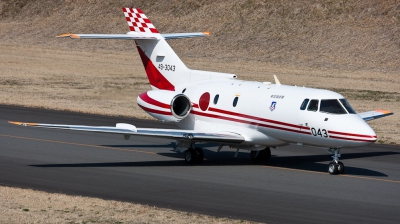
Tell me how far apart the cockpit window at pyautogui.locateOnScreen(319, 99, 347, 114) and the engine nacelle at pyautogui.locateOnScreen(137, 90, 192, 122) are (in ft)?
15.7

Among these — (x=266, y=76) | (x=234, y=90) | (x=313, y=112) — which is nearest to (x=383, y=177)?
(x=313, y=112)

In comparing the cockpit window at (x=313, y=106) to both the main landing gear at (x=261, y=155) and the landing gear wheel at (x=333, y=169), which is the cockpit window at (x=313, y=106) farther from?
the main landing gear at (x=261, y=155)

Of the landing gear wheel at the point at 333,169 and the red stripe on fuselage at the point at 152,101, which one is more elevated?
the red stripe on fuselage at the point at 152,101

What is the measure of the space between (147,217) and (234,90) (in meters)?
8.93

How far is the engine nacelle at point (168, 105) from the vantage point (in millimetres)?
24719

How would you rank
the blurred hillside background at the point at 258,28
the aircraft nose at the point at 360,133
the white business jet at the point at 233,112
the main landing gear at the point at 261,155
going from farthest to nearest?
the blurred hillside background at the point at 258,28 → the main landing gear at the point at 261,155 → the white business jet at the point at 233,112 → the aircraft nose at the point at 360,133

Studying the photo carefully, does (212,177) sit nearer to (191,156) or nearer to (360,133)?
(191,156)

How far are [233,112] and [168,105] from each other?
2.38 metres

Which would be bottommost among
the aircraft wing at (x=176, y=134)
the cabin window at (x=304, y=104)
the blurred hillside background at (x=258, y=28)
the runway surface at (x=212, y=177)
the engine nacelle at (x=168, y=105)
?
the runway surface at (x=212, y=177)

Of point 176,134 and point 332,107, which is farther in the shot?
point 176,134

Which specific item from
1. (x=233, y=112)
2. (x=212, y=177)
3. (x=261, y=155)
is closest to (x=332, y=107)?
(x=233, y=112)

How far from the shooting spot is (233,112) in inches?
928

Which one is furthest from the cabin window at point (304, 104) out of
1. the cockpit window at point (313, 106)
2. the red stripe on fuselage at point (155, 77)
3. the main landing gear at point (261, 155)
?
the red stripe on fuselage at point (155, 77)

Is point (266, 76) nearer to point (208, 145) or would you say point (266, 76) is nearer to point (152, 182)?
point (208, 145)
